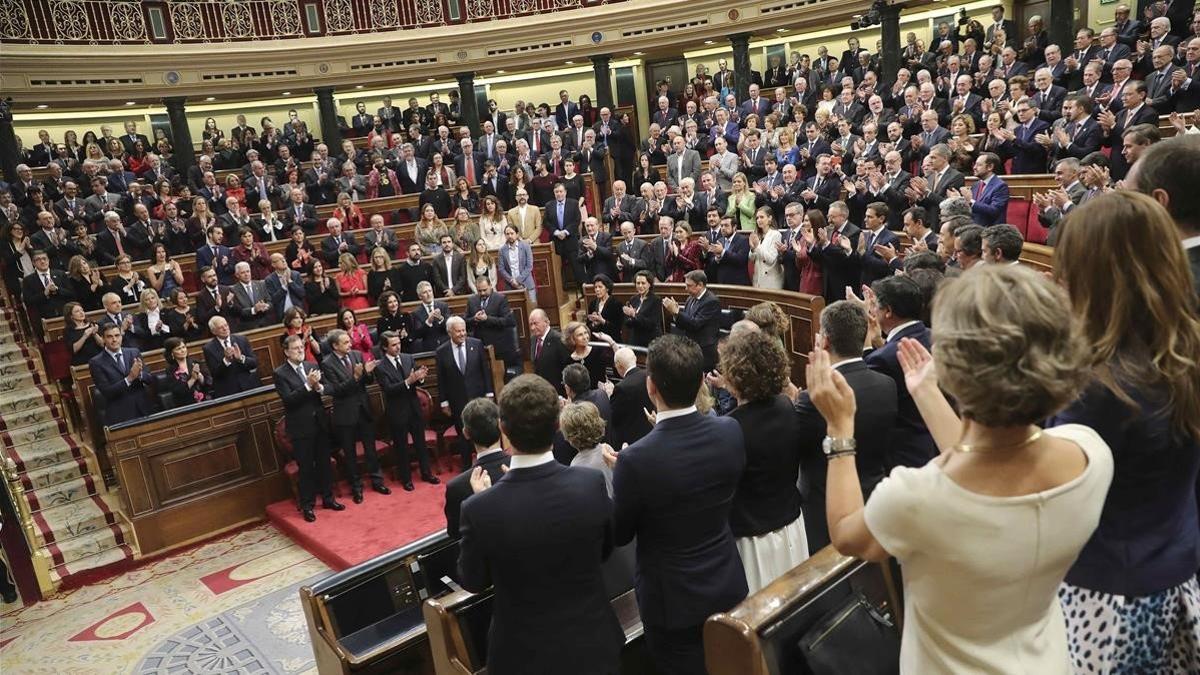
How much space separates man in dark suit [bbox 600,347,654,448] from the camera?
379 centimetres

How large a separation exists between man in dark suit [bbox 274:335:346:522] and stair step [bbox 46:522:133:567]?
1.18 m

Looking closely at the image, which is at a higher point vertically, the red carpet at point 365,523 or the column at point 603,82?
the column at point 603,82

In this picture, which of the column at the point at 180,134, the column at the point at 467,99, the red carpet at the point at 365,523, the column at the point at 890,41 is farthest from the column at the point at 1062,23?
the column at the point at 180,134

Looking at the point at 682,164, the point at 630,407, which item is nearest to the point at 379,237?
the point at 682,164

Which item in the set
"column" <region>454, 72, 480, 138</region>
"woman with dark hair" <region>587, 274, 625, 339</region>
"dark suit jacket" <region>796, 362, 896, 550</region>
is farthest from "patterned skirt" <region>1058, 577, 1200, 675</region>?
"column" <region>454, 72, 480, 138</region>

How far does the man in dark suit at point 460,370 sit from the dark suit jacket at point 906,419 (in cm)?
371

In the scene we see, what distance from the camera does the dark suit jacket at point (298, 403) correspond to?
528 centimetres

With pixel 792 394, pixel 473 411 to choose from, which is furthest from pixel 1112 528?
pixel 473 411

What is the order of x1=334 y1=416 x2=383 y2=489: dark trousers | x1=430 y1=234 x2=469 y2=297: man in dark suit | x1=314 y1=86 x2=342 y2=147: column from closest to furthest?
x1=334 y1=416 x2=383 y2=489: dark trousers, x1=430 y1=234 x2=469 y2=297: man in dark suit, x1=314 y1=86 x2=342 y2=147: column

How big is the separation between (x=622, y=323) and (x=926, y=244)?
8.43 ft

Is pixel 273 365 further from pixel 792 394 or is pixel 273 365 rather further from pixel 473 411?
pixel 792 394

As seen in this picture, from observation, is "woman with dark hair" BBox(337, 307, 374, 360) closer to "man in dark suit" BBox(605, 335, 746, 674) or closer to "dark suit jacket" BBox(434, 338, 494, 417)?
"dark suit jacket" BBox(434, 338, 494, 417)

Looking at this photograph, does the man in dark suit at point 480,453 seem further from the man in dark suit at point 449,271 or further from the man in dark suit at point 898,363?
the man in dark suit at point 449,271

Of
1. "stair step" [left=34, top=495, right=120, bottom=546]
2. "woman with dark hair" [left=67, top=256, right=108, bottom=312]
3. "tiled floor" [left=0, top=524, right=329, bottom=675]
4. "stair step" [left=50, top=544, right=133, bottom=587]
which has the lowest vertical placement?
"tiled floor" [left=0, top=524, right=329, bottom=675]
